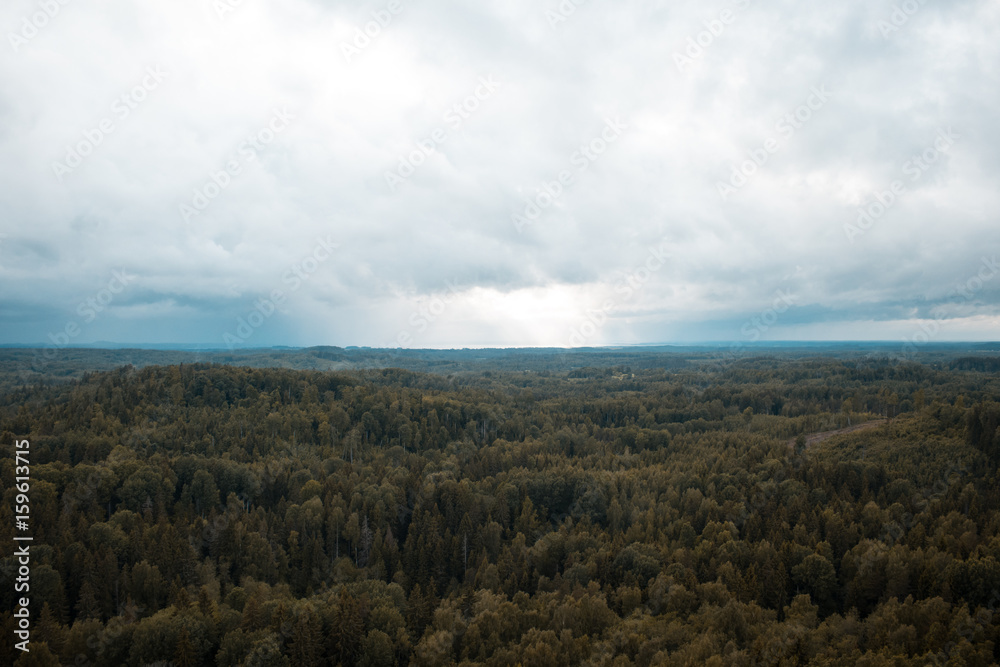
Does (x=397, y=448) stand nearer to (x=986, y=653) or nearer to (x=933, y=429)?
(x=986, y=653)

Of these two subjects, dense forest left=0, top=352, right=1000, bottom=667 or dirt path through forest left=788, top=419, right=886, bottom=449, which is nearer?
dense forest left=0, top=352, right=1000, bottom=667

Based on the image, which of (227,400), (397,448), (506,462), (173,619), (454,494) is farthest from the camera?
(227,400)

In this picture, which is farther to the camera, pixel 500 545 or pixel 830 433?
pixel 830 433

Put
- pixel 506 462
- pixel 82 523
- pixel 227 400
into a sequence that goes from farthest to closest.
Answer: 1. pixel 227 400
2. pixel 506 462
3. pixel 82 523

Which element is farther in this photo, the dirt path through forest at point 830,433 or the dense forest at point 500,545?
the dirt path through forest at point 830,433

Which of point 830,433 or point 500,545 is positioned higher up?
point 830,433

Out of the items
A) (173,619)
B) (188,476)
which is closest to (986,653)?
(173,619)

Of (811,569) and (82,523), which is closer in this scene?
(811,569)

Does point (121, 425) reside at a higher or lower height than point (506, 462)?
higher
